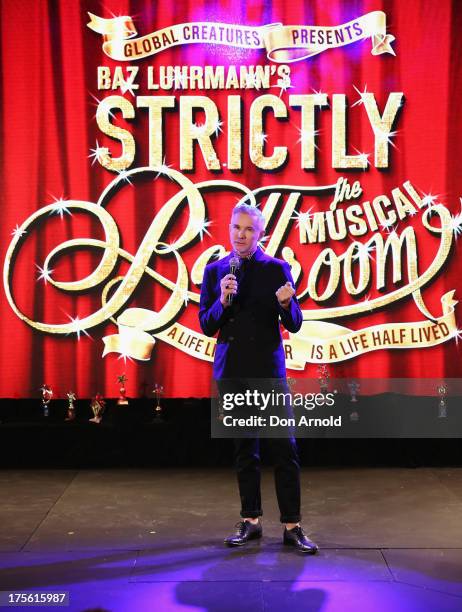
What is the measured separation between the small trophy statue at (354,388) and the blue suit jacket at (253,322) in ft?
5.61

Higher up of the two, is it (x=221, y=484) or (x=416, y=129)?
(x=416, y=129)

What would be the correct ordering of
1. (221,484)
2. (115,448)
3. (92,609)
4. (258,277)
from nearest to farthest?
(92,609) < (258,277) < (221,484) < (115,448)

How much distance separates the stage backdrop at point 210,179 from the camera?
491 cm

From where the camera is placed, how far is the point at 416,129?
4.93m

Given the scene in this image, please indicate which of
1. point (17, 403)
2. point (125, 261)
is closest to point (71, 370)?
point (17, 403)

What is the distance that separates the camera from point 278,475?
10.5 feet

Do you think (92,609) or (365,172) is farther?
(365,172)

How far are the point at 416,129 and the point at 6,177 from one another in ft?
7.94

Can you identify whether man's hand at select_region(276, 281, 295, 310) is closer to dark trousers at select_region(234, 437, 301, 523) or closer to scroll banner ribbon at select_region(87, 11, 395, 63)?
dark trousers at select_region(234, 437, 301, 523)

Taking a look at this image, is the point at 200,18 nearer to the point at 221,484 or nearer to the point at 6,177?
the point at 6,177

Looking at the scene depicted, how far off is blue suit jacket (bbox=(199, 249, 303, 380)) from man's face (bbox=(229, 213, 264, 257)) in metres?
0.07

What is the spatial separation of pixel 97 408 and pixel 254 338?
1862mm

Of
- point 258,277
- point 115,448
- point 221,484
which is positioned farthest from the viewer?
point 115,448

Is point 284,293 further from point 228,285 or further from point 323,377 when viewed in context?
point 323,377
